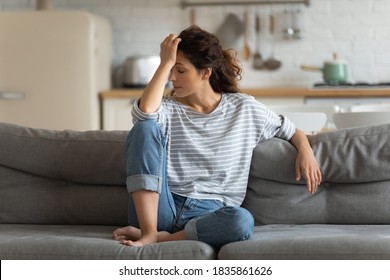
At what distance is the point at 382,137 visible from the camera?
9.93 feet

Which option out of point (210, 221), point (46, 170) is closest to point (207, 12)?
point (46, 170)

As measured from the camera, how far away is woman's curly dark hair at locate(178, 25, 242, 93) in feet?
9.78

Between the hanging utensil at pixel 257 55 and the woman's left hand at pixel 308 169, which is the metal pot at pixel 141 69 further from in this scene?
the woman's left hand at pixel 308 169

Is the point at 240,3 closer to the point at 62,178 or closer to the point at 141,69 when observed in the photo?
the point at 141,69

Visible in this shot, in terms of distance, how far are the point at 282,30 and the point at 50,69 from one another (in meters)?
1.69

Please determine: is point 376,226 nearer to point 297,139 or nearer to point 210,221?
point 297,139

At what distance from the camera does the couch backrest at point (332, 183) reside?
299 centimetres

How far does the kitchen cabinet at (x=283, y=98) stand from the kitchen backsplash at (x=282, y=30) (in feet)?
1.93

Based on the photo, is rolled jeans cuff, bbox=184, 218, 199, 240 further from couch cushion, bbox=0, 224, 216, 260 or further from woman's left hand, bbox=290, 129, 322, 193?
woman's left hand, bbox=290, 129, 322, 193

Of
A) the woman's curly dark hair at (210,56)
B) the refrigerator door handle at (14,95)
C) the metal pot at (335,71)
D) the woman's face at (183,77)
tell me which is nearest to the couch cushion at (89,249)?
the woman's face at (183,77)

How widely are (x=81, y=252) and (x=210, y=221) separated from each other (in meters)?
0.43

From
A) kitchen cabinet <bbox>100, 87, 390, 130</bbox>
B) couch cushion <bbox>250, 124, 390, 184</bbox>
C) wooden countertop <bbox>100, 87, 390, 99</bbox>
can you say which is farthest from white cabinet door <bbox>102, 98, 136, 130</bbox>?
couch cushion <bbox>250, 124, 390, 184</bbox>

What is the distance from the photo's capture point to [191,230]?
275cm

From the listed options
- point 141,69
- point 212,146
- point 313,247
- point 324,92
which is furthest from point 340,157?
point 141,69
